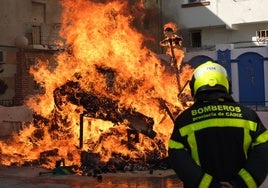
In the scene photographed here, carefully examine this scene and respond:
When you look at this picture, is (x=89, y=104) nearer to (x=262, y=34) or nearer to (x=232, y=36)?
(x=262, y=34)

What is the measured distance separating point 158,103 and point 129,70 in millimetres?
1084

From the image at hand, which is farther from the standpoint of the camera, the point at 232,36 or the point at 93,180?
the point at 232,36

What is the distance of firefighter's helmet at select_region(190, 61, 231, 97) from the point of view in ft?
9.93

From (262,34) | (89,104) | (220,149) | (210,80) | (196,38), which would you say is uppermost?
(196,38)

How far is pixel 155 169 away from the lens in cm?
983

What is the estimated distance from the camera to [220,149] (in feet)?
9.47

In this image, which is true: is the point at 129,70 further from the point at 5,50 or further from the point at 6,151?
the point at 5,50

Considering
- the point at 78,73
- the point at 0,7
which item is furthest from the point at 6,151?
the point at 0,7

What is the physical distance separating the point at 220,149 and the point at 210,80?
0.45 meters

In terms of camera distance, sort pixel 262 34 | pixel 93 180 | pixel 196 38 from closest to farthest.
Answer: pixel 93 180, pixel 262 34, pixel 196 38

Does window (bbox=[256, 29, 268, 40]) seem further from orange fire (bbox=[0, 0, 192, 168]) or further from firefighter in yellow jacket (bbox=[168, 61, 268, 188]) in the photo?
firefighter in yellow jacket (bbox=[168, 61, 268, 188])

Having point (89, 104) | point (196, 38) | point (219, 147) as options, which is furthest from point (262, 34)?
point (219, 147)

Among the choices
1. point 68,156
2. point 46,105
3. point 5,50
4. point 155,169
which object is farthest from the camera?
point 5,50

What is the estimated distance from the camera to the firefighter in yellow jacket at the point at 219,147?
2.86 m
